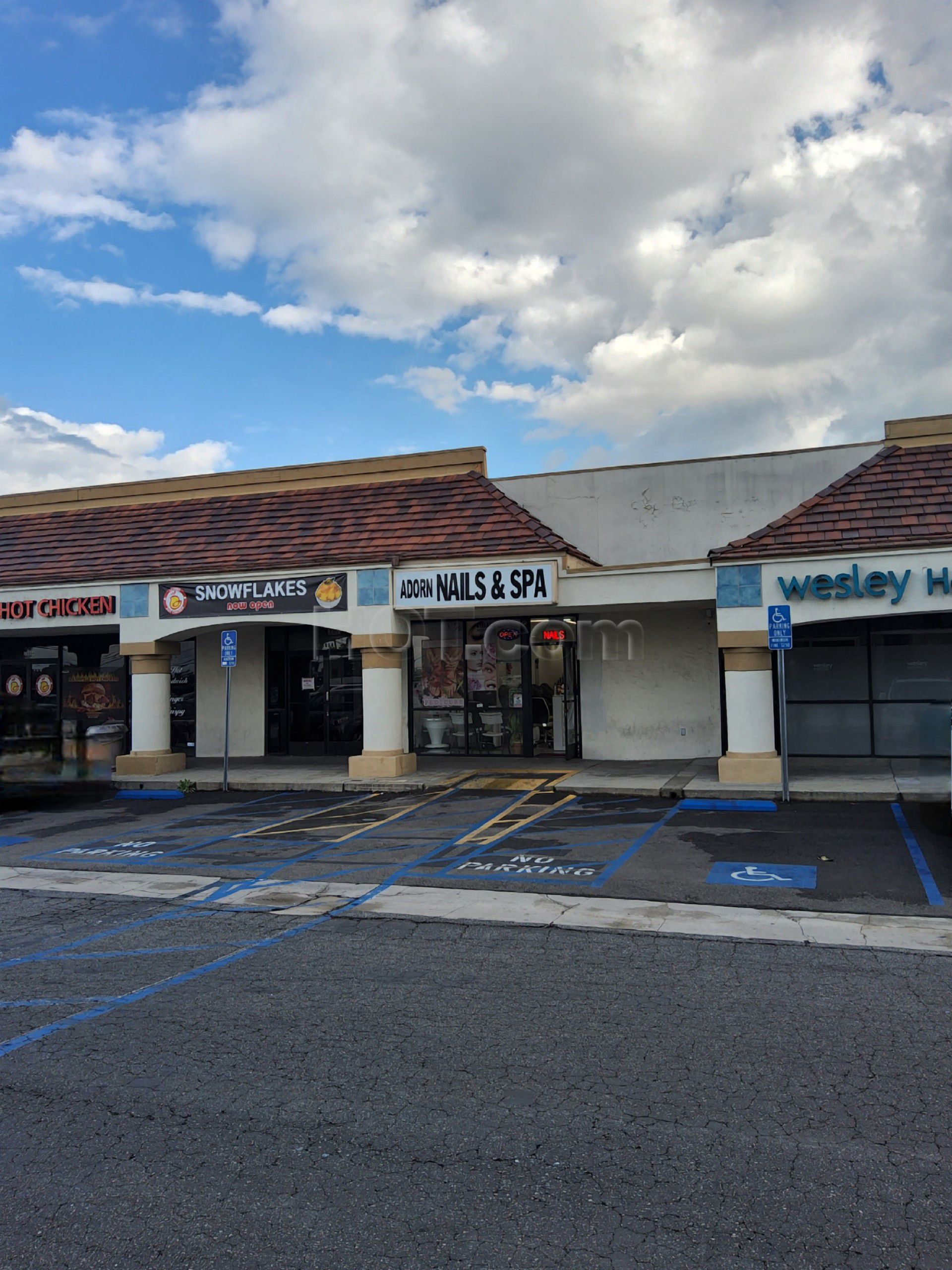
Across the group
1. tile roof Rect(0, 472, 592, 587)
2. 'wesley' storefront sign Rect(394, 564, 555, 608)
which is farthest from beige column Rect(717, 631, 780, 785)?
tile roof Rect(0, 472, 592, 587)

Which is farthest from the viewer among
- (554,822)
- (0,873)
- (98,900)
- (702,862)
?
(554,822)

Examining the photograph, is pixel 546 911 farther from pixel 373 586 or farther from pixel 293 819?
pixel 373 586

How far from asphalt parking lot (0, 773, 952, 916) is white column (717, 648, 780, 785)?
144 centimetres

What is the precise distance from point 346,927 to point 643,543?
43.6 ft

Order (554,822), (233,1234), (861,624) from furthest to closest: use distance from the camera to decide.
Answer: (861,624), (554,822), (233,1234)

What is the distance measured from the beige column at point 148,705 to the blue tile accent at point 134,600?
65 centimetres

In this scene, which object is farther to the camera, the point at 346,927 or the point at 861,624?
the point at 861,624

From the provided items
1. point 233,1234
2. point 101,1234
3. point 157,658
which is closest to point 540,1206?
point 233,1234

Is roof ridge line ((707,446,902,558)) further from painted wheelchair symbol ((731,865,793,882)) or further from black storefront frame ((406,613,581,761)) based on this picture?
painted wheelchair symbol ((731,865,793,882))

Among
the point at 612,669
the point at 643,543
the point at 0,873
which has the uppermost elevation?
the point at 643,543

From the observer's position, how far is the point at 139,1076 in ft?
16.1

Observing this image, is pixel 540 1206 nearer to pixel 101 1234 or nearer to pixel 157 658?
pixel 101 1234

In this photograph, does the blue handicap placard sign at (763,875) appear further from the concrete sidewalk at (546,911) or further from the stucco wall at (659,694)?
the stucco wall at (659,694)

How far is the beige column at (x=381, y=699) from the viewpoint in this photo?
1709 cm
